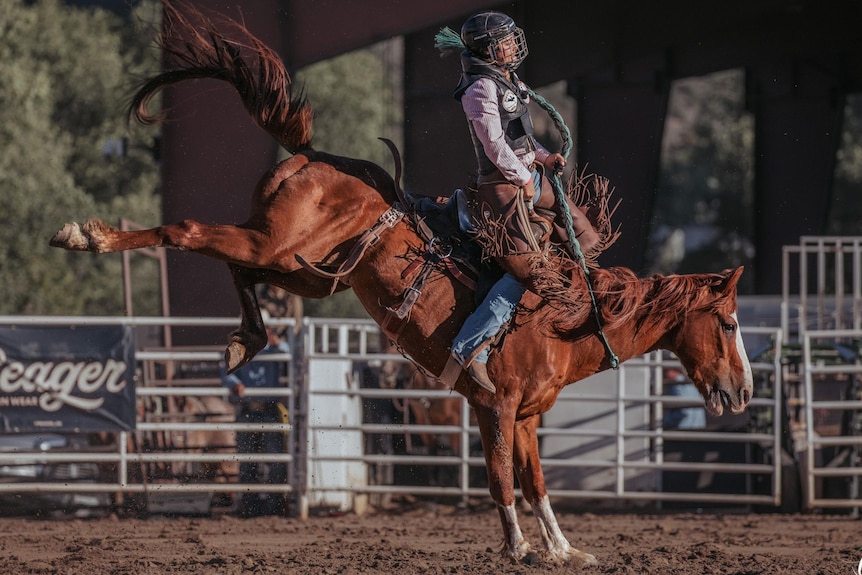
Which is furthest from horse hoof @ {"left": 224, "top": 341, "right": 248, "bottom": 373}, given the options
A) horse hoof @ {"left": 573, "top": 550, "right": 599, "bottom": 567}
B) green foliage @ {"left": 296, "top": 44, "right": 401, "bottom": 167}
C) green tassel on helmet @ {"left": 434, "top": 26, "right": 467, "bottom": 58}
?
green foliage @ {"left": 296, "top": 44, "right": 401, "bottom": 167}

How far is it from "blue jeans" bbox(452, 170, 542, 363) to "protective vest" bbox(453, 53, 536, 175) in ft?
2.11

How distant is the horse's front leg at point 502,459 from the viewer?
6.12 metres

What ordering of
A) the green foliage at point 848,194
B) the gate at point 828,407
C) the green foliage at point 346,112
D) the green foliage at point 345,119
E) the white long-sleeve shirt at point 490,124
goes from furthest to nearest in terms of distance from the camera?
the green foliage at point 848,194 → the green foliage at point 346,112 → the green foliage at point 345,119 → the gate at point 828,407 → the white long-sleeve shirt at point 490,124

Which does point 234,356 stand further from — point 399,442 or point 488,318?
point 399,442

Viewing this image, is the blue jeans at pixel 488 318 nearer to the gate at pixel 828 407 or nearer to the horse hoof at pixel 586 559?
the horse hoof at pixel 586 559

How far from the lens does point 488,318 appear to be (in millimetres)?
6008

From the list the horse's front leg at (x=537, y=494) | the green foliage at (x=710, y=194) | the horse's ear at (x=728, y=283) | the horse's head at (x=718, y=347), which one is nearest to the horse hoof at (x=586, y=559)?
the horse's front leg at (x=537, y=494)

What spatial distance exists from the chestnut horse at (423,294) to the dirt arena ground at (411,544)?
740mm

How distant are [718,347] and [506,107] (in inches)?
72.4

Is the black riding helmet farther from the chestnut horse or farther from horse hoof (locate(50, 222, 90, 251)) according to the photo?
horse hoof (locate(50, 222, 90, 251))

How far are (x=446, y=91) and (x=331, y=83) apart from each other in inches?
826

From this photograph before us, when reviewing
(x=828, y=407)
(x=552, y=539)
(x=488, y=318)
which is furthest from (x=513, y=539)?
(x=828, y=407)

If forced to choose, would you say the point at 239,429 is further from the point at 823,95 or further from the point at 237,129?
the point at 823,95

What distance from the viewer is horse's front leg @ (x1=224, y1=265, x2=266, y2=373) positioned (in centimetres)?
622
